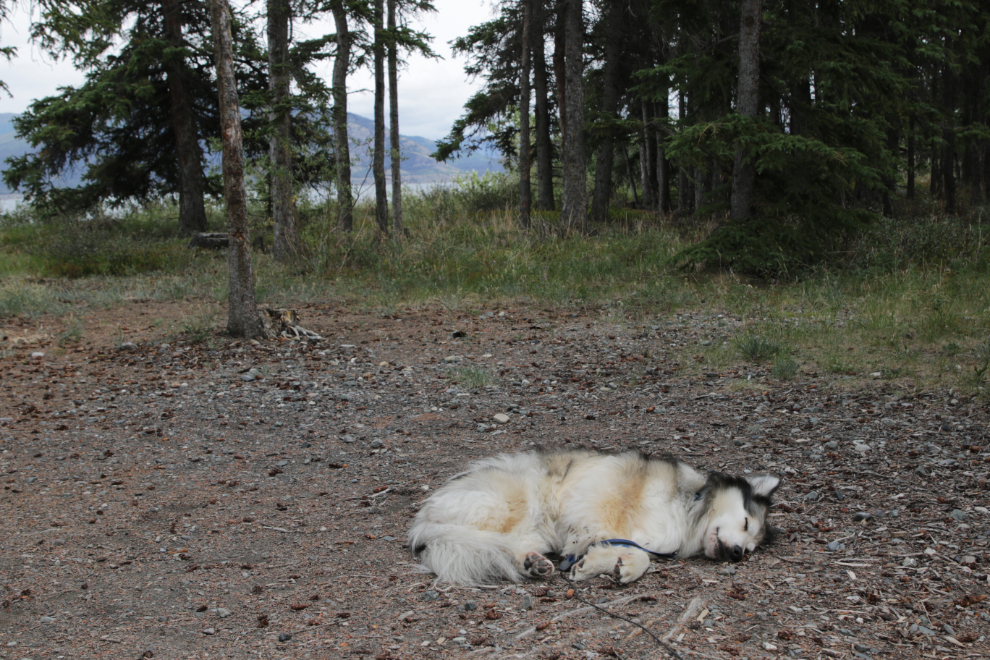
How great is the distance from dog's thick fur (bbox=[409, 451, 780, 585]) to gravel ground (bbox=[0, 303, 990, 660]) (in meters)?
0.11

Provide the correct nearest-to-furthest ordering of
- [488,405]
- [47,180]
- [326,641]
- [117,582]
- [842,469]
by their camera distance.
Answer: [326,641] < [117,582] < [842,469] < [488,405] < [47,180]

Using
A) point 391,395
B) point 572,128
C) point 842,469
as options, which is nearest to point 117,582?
point 391,395

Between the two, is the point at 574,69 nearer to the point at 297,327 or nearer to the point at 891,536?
the point at 297,327

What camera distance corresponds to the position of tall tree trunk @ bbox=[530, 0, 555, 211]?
59.3 feet

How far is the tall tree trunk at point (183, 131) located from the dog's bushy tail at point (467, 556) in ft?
56.9

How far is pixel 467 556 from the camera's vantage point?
317 cm

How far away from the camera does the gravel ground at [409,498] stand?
2674 mm

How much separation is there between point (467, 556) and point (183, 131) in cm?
1842

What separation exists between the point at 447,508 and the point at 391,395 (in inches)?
124

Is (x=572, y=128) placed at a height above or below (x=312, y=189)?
→ above

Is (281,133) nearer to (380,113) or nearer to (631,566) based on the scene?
(380,113)

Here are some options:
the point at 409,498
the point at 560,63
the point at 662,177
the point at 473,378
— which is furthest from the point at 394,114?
the point at 409,498

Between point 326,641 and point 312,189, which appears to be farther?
point 312,189

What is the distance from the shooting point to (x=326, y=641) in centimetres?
267
